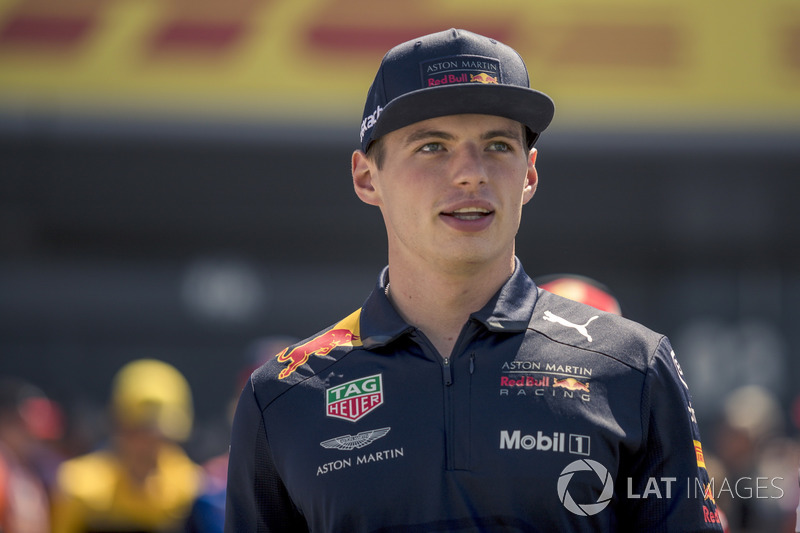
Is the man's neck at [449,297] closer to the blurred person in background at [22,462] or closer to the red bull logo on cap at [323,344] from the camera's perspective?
the red bull logo on cap at [323,344]

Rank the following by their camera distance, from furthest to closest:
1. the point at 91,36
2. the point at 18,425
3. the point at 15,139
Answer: the point at 15,139 < the point at 91,36 < the point at 18,425

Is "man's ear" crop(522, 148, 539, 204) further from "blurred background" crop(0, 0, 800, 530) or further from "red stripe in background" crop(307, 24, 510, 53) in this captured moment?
"red stripe in background" crop(307, 24, 510, 53)

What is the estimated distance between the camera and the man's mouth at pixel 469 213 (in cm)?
206

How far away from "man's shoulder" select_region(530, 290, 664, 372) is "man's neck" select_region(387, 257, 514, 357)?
0.36 feet

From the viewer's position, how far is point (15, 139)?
33.6 ft

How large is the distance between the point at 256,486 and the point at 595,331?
0.75 m

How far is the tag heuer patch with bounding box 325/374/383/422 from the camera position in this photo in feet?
6.72

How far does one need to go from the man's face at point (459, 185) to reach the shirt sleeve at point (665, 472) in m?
0.41

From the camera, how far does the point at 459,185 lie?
6.77ft

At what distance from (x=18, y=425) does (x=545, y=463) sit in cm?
561

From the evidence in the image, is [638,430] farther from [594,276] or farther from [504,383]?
[594,276]

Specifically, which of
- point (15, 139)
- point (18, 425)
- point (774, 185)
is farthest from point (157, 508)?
point (774, 185)

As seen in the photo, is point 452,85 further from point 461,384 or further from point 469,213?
point 461,384

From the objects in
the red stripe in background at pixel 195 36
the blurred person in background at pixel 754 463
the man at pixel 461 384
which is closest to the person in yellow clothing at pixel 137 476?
the blurred person in background at pixel 754 463
